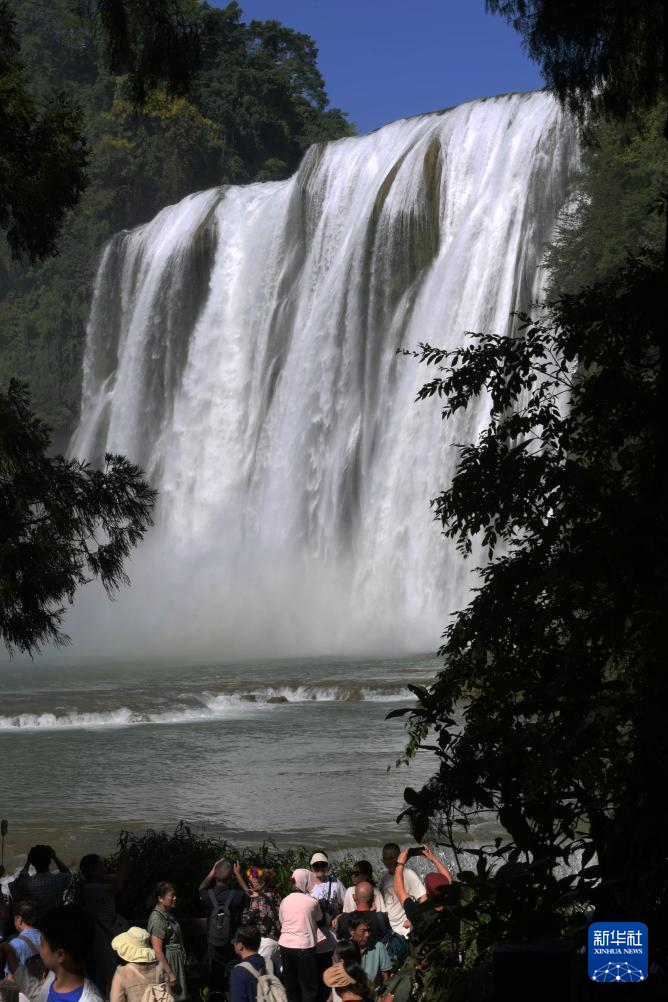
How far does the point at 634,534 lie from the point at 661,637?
0.51m

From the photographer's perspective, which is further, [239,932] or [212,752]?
[212,752]

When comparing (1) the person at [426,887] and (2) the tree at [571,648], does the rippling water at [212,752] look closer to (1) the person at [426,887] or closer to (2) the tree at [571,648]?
(1) the person at [426,887]

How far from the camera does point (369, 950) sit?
7.20 meters

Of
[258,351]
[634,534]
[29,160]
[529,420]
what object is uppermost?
[258,351]

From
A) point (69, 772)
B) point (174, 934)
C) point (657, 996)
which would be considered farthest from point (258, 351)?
point (657, 996)

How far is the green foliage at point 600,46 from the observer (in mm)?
8211

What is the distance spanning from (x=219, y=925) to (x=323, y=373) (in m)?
29.2

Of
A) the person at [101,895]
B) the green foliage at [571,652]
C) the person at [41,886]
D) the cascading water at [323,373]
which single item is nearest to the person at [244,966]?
the person at [101,895]

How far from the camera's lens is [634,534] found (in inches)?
217

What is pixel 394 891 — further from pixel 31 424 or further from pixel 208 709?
pixel 208 709

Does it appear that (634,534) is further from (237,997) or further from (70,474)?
(70,474)

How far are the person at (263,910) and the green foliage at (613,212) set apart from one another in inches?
858

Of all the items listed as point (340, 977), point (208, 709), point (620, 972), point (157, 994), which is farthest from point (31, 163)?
point (208, 709)

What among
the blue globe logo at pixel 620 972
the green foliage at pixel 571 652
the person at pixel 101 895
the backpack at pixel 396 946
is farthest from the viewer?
the person at pixel 101 895
